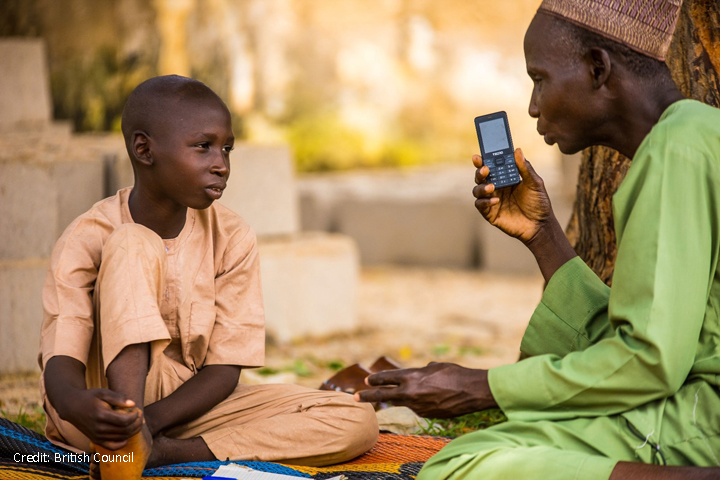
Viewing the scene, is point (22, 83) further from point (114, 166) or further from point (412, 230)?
point (412, 230)

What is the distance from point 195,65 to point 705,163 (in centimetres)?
956

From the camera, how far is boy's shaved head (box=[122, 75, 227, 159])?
2748mm

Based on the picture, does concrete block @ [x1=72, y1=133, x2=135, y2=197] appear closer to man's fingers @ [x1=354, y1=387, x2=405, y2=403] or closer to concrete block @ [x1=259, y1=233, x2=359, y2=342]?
concrete block @ [x1=259, y1=233, x2=359, y2=342]

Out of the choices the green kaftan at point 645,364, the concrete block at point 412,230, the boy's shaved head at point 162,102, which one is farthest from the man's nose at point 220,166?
the concrete block at point 412,230

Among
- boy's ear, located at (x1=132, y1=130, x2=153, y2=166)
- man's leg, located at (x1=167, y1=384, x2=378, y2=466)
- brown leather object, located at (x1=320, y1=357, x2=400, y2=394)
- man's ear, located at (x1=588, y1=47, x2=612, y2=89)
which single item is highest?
man's ear, located at (x1=588, y1=47, x2=612, y2=89)

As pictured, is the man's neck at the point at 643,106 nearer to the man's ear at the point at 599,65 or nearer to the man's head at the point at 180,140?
the man's ear at the point at 599,65

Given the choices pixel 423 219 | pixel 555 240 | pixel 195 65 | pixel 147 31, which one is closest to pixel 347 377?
pixel 555 240

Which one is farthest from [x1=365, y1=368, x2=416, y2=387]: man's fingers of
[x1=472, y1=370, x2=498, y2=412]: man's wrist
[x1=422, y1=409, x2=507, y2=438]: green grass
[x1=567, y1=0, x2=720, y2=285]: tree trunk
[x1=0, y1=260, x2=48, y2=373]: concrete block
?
[x1=0, y1=260, x2=48, y2=373]: concrete block

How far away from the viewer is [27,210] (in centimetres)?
468

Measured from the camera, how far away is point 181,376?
2779 millimetres

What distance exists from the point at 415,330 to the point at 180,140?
4.29m

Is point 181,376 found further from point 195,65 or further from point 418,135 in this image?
point 418,135

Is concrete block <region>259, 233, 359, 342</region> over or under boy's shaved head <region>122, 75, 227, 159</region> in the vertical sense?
under

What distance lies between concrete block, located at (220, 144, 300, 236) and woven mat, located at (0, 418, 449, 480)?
317 centimetres
